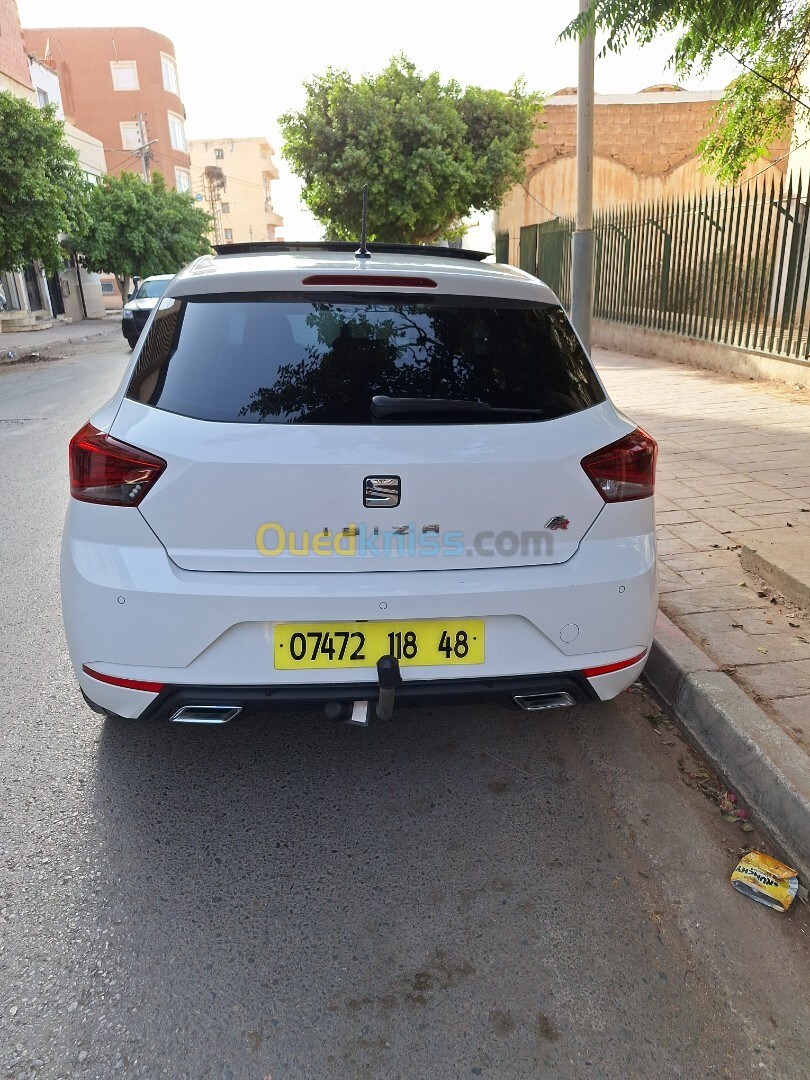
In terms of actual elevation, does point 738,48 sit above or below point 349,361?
above

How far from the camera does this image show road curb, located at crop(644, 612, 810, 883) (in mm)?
2584

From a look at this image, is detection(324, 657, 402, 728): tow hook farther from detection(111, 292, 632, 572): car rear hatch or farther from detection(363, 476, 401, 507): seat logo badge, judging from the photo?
detection(363, 476, 401, 507): seat logo badge

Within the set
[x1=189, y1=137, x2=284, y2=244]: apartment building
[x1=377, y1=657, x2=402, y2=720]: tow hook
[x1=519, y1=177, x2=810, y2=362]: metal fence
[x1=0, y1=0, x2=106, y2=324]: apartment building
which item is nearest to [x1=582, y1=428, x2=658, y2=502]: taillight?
[x1=377, y1=657, x2=402, y2=720]: tow hook

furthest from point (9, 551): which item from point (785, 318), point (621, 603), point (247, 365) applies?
point (785, 318)

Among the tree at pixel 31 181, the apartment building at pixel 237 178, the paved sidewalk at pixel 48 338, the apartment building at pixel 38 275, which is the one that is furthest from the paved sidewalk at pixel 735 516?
the apartment building at pixel 237 178

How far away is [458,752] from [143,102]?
209ft

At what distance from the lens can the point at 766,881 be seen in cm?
242

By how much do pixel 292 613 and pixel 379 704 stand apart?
390mm

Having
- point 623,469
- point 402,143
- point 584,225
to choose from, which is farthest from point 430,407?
point 402,143

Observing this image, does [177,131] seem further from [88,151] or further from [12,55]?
[12,55]

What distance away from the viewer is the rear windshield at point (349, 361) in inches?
96.9

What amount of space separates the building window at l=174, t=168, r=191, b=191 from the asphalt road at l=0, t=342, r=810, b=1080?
65.0 meters

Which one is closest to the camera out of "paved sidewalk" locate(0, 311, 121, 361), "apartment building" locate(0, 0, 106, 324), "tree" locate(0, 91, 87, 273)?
"tree" locate(0, 91, 87, 273)

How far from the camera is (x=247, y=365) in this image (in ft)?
8.27
